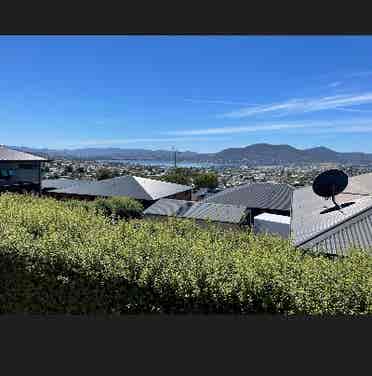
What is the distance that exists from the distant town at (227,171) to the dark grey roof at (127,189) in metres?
1.65

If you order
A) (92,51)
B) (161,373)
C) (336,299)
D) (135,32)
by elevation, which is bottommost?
(161,373)

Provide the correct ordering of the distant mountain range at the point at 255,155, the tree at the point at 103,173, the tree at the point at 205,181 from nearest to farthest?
the distant mountain range at the point at 255,155 < the tree at the point at 103,173 < the tree at the point at 205,181

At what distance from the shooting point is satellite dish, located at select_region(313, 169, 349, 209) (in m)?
11.5

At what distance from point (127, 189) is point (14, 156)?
293 inches

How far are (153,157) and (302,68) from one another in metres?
16.9

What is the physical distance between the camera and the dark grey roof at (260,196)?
23.2 metres

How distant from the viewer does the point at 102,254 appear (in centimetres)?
418

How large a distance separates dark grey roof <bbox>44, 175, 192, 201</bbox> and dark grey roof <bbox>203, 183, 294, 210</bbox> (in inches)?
161

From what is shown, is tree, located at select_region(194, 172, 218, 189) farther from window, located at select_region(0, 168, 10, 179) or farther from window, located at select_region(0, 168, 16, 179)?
window, located at select_region(0, 168, 10, 179)

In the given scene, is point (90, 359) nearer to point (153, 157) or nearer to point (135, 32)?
point (135, 32)

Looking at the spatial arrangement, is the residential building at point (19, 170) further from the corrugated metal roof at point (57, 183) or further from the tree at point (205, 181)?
the tree at point (205, 181)

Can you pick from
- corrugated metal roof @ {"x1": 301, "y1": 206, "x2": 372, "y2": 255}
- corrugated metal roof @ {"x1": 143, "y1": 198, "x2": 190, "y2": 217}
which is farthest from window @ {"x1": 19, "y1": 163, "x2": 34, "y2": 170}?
corrugated metal roof @ {"x1": 301, "y1": 206, "x2": 372, "y2": 255}

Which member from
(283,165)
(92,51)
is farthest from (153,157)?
(92,51)

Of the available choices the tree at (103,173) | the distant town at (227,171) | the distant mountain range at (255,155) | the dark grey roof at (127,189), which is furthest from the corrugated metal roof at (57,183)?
the tree at (103,173)
